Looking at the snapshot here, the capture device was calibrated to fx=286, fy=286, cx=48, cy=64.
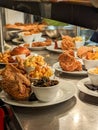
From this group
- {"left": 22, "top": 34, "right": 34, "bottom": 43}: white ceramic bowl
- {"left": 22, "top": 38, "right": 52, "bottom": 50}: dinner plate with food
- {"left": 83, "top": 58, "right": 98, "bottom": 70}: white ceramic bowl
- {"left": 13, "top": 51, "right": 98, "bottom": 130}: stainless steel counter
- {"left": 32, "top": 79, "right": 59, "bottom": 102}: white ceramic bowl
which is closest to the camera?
{"left": 13, "top": 51, "right": 98, "bottom": 130}: stainless steel counter

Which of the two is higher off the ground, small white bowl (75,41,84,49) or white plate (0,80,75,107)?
small white bowl (75,41,84,49)

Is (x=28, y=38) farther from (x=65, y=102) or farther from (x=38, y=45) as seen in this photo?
(x=65, y=102)

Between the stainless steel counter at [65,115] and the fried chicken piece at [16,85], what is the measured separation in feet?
0.16

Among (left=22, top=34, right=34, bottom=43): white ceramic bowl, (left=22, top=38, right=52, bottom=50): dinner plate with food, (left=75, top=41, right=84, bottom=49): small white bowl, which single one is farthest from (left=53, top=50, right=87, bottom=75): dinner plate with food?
(left=22, top=34, right=34, bottom=43): white ceramic bowl

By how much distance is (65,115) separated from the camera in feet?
3.02

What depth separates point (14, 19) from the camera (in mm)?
2990

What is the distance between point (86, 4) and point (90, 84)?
1.13ft

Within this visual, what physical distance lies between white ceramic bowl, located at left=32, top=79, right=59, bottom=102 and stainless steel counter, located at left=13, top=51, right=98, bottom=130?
0.11ft

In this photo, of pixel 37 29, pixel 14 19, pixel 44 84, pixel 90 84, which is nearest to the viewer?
pixel 44 84

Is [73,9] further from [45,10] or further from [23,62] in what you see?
[23,62]

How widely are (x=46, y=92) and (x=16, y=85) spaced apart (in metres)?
0.11

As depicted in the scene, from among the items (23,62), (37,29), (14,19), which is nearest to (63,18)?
(23,62)

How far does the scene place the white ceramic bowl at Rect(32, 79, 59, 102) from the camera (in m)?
0.95

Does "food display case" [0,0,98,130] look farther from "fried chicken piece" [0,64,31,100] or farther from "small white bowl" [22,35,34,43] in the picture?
"small white bowl" [22,35,34,43]
